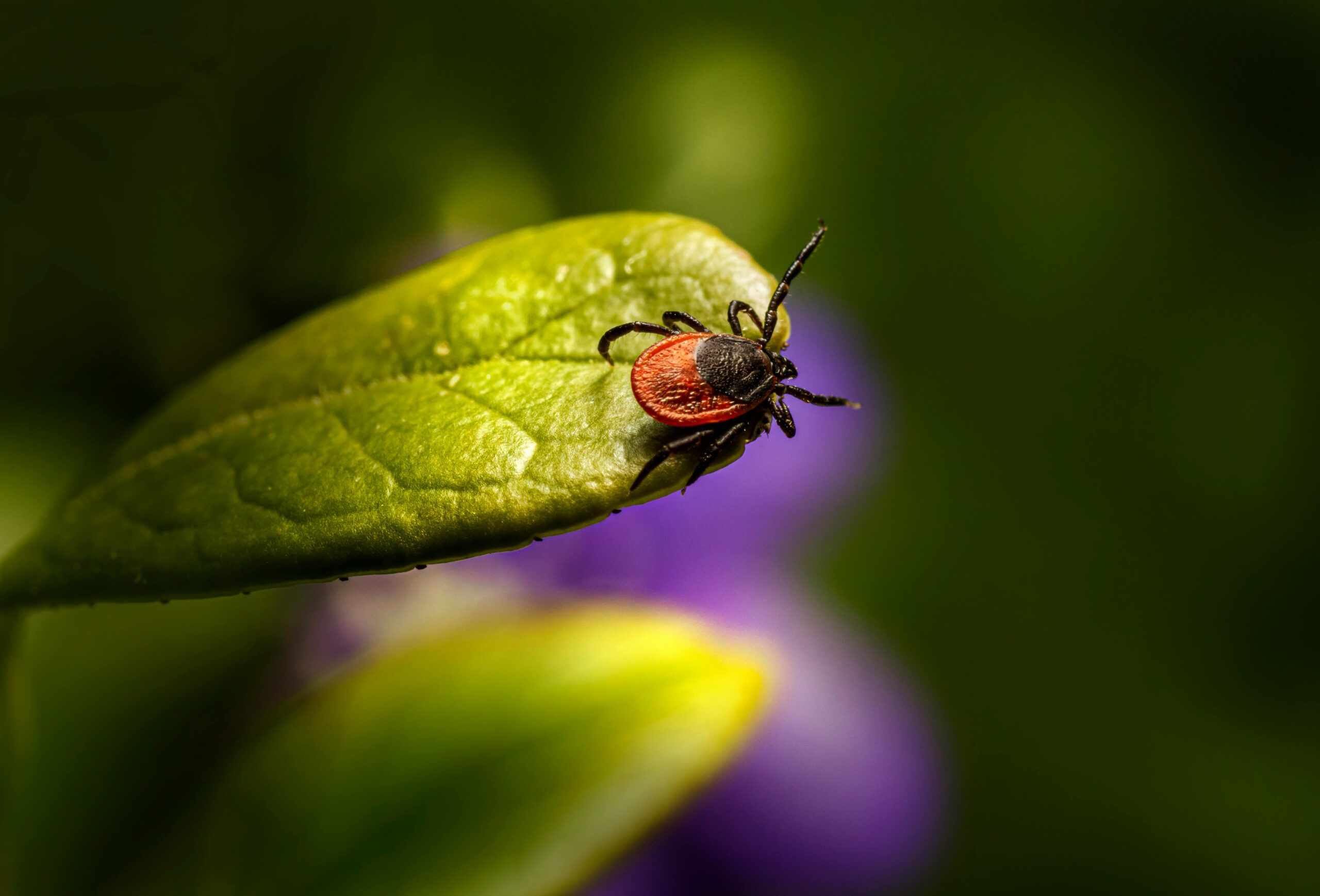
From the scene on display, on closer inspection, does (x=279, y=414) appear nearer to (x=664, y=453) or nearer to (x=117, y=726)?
(x=664, y=453)

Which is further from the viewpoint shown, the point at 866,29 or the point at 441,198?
the point at 866,29

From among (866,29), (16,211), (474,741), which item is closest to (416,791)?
(474,741)

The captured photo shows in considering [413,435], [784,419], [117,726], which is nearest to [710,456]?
[413,435]

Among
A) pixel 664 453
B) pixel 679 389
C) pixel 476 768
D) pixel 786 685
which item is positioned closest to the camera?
pixel 664 453

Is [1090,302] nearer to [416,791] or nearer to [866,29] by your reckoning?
[866,29]

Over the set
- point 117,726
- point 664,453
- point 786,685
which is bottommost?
point 117,726

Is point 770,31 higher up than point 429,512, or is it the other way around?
point 770,31

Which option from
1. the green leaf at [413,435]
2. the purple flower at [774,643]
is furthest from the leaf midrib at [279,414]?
the purple flower at [774,643]
